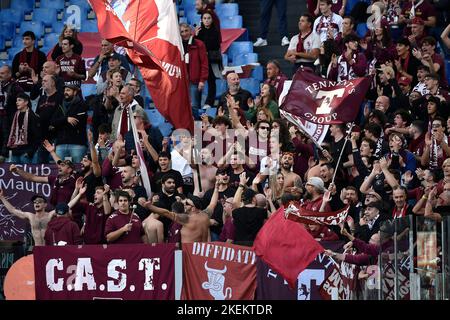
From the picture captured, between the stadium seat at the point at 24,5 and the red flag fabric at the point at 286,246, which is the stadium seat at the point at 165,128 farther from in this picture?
the red flag fabric at the point at 286,246

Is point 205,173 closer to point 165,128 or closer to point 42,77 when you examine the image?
point 165,128

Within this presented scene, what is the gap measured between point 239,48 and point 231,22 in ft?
2.67

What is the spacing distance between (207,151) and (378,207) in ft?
11.6

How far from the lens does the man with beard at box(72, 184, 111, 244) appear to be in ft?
67.9

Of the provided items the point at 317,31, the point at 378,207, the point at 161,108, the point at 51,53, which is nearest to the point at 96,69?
the point at 51,53

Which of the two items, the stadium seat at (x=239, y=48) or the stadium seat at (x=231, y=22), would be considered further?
the stadium seat at (x=231, y=22)

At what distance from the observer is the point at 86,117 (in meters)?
23.4

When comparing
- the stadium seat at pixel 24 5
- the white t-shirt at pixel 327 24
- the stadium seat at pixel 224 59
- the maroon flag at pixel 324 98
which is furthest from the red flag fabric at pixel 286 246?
the stadium seat at pixel 24 5

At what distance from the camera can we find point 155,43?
2045cm

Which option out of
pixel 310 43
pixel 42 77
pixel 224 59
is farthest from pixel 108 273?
pixel 224 59

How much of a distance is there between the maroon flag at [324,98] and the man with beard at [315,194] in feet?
4.26

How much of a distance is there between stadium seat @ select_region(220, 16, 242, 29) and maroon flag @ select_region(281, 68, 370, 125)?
583 cm

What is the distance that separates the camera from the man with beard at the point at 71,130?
2310 centimetres

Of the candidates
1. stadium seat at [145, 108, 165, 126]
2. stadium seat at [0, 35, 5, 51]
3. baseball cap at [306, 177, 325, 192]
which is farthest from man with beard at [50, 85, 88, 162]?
stadium seat at [0, 35, 5, 51]
